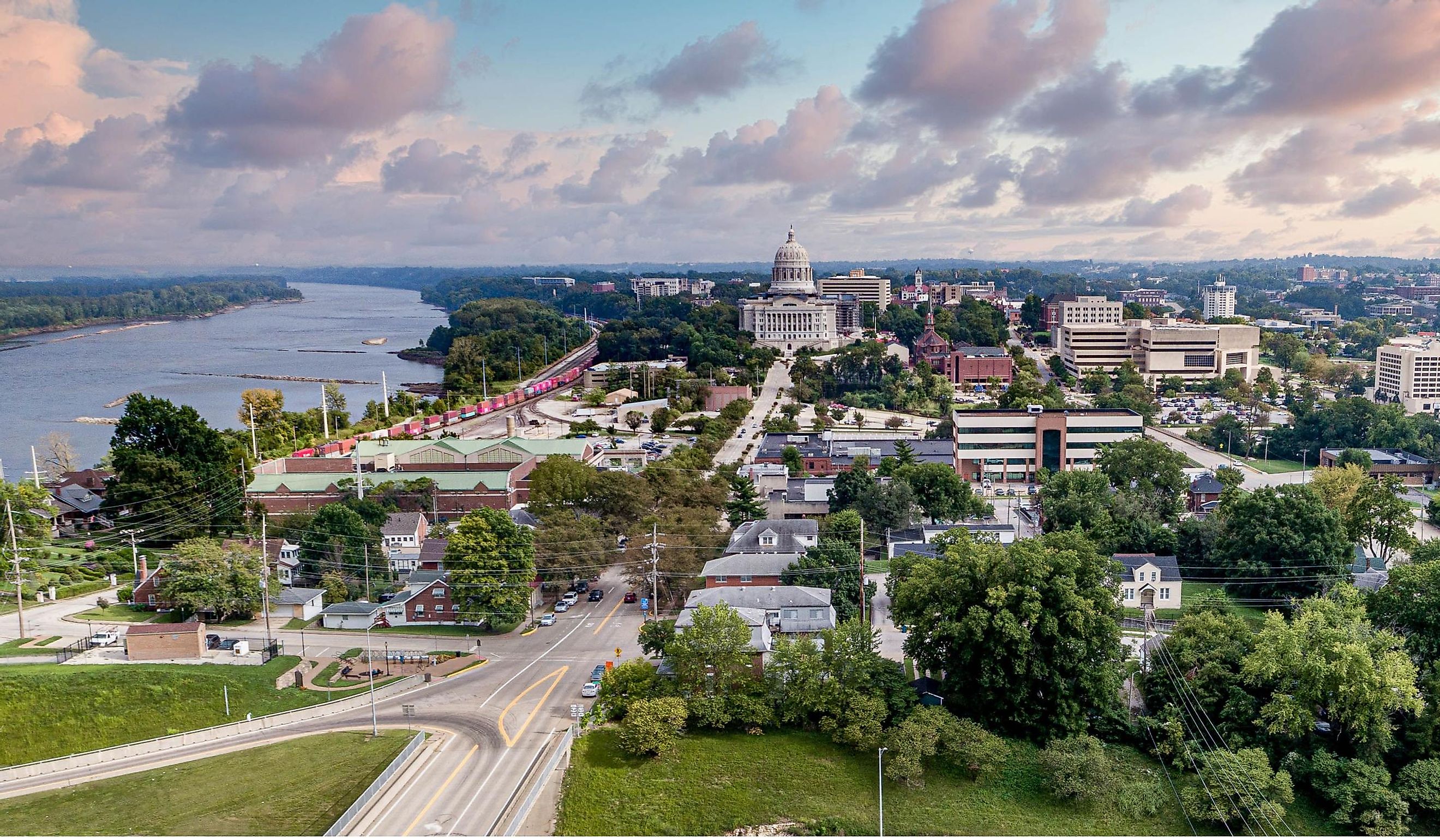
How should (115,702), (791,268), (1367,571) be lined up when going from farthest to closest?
1. (791,268)
2. (1367,571)
3. (115,702)

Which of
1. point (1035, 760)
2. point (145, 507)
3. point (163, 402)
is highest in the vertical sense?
point (163, 402)

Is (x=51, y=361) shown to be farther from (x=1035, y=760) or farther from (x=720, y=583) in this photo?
(x=1035, y=760)

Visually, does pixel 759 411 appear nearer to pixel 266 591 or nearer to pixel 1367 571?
pixel 1367 571

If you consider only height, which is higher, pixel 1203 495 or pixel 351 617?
pixel 1203 495

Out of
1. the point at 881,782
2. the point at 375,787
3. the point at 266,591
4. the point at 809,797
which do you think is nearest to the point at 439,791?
the point at 375,787

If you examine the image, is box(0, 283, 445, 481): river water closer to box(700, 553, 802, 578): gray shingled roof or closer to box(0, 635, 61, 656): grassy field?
box(0, 635, 61, 656): grassy field

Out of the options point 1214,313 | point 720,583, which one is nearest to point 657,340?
point 720,583

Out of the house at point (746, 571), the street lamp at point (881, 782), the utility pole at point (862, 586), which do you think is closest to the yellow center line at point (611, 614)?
the house at point (746, 571)
